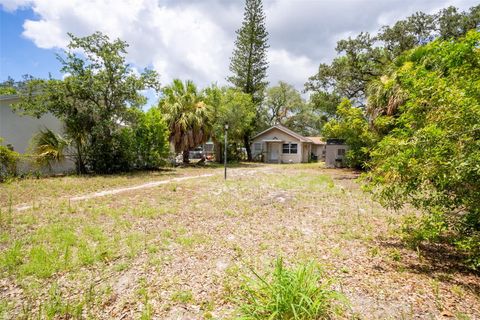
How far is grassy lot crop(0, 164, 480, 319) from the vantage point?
2705 millimetres

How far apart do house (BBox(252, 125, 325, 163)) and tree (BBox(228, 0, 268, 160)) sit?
4.18 feet

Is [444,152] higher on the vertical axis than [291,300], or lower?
higher

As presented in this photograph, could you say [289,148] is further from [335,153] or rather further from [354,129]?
[354,129]

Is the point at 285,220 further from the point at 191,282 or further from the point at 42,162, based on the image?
the point at 42,162

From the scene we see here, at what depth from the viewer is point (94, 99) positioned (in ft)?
39.4

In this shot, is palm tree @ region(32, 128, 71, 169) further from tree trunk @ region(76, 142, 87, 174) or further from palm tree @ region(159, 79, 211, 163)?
palm tree @ region(159, 79, 211, 163)

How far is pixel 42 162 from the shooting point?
36.0 ft

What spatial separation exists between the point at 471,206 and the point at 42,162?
46.6 ft

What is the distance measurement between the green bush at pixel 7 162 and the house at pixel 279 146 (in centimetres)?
2103

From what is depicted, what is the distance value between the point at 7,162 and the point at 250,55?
24.0m

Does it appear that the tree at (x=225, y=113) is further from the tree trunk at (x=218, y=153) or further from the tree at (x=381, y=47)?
the tree at (x=381, y=47)

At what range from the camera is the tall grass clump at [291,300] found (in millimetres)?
2352

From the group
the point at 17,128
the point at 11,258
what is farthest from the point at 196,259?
the point at 17,128

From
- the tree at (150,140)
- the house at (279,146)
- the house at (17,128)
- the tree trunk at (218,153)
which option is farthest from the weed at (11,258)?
the house at (279,146)
